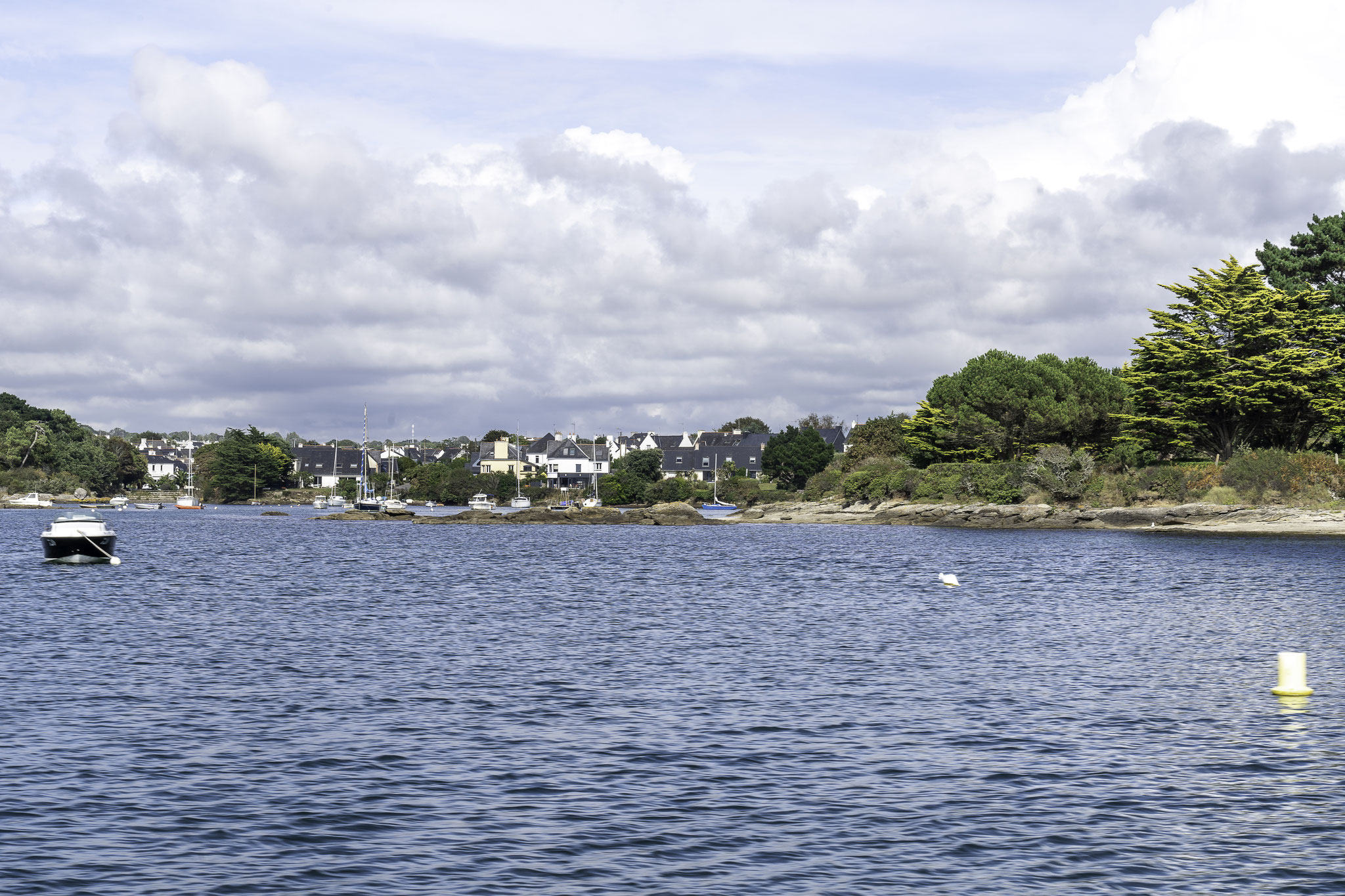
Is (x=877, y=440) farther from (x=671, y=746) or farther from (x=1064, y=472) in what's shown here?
(x=671, y=746)

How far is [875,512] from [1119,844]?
11236 centimetres

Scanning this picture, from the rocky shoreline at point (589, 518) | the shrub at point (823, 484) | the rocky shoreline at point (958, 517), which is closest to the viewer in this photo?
the rocky shoreline at point (958, 517)

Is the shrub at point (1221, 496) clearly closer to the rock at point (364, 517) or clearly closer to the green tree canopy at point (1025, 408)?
the green tree canopy at point (1025, 408)

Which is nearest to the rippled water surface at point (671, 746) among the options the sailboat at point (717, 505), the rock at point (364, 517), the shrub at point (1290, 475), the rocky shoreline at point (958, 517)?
the rocky shoreline at point (958, 517)

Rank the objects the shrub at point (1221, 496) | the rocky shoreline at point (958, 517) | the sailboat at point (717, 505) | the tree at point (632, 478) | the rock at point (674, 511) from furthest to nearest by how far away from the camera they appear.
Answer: the tree at point (632, 478) → the sailboat at point (717, 505) → the rock at point (674, 511) → the shrub at point (1221, 496) → the rocky shoreline at point (958, 517)

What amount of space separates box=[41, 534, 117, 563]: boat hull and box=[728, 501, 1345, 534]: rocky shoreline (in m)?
73.6

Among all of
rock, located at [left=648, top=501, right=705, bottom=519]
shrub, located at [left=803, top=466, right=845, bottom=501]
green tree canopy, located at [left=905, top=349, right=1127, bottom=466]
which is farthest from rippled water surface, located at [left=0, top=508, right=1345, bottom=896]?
shrub, located at [left=803, top=466, right=845, bottom=501]

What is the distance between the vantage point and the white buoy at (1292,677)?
23.4 metres

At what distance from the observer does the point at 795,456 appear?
525ft

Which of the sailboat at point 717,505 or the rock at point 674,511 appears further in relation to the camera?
the sailboat at point 717,505

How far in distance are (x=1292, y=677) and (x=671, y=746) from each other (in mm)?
13149

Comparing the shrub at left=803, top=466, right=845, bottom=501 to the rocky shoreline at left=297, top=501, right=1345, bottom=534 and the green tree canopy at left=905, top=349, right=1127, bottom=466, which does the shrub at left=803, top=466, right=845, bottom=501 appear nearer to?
the rocky shoreline at left=297, top=501, right=1345, bottom=534

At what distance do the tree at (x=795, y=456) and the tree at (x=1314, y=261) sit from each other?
217ft

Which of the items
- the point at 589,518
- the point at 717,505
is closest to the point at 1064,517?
the point at 589,518
